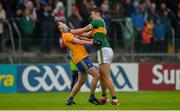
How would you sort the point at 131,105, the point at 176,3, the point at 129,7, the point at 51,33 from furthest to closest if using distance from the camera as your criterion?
the point at 176,3 → the point at 129,7 → the point at 51,33 → the point at 131,105

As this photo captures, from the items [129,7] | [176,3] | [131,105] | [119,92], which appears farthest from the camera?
[176,3]

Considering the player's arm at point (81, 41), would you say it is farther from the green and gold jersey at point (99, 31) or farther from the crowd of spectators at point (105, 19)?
the crowd of spectators at point (105, 19)

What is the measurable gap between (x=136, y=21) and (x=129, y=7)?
0.86 meters

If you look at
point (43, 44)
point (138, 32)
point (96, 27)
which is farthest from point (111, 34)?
point (96, 27)

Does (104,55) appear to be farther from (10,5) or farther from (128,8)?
(128,8)

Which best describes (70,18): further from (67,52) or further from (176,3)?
(176,3)

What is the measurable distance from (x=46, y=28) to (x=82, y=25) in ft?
5.30

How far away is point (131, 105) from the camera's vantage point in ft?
59.7

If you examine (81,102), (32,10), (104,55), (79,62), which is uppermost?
(32,10)

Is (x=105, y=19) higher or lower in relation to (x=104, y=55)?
higher

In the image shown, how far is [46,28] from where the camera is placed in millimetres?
26531

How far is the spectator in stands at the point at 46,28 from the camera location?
85.6ft

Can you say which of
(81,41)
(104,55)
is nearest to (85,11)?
(104,55)

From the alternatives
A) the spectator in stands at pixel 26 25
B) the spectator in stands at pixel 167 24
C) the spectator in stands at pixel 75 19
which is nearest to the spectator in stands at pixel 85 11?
the spectator in stands at pixel 75 19
